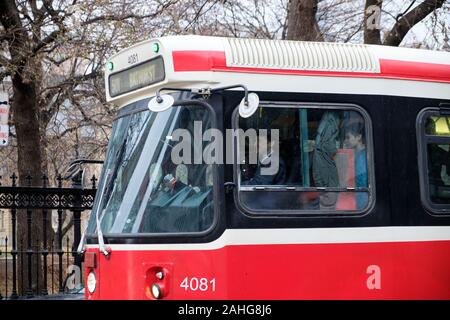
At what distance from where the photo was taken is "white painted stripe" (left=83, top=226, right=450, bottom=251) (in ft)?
22.0

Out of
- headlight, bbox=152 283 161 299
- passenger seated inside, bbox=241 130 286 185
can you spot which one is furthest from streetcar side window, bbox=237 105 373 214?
headlight, bbox=152 283 161 299

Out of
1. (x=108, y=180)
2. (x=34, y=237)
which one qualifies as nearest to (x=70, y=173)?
(x=108, y=180)

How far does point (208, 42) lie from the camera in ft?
23.1

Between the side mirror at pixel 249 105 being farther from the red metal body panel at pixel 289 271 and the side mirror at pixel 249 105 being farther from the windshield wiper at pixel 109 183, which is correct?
the windshield wiper at pixel 109 183

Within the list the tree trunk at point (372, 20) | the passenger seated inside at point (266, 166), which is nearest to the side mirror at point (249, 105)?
the passenger seated inside at point (266, 166)

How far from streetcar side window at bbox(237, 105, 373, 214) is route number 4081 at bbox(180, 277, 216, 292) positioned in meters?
0.67

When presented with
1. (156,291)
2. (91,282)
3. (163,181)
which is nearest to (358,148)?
(163,181)

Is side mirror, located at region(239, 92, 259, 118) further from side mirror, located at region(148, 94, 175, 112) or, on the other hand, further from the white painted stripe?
the white painted stripe

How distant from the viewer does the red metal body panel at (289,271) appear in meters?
6.68

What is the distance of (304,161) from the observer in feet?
23.0
